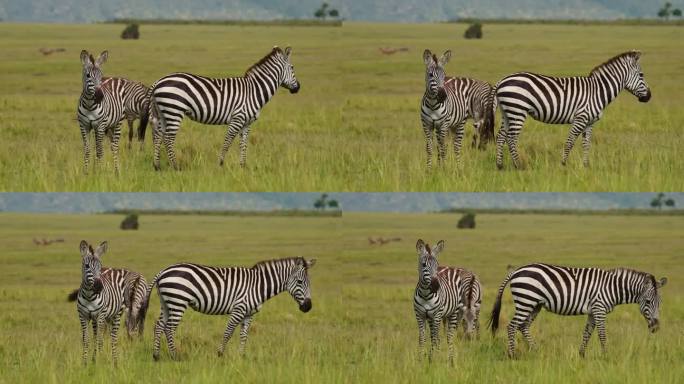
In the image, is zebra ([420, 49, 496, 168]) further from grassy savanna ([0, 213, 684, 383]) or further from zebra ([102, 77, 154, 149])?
zebra ([102, 77, 154, 149])

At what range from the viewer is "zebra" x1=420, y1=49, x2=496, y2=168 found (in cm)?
1471

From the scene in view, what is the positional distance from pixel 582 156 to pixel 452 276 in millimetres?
2819

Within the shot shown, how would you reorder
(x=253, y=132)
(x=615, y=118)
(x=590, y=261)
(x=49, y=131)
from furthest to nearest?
1. (x=590, y=261)
2. (x=615, y=118)
3. (x=49, y=131)
4. (x=253, y=132)

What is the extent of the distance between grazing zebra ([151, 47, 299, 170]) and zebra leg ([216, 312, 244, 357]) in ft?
7.14

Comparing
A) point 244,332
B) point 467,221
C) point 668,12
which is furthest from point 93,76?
point 668,12

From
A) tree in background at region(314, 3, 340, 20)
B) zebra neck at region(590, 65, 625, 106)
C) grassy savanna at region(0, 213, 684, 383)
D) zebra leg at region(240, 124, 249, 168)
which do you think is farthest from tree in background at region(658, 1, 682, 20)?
zebra leg at region(240, 124, 249, 168)

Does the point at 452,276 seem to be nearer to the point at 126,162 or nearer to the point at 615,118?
the point at 126,162

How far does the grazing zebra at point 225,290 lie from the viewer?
1505 cm

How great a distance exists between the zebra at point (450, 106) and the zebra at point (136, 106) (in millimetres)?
4263

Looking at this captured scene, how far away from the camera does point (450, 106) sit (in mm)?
15375

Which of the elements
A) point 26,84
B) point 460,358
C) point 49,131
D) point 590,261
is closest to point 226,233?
point 26,84

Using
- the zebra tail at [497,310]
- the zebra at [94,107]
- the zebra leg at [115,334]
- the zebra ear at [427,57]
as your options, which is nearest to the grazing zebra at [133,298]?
the zebra leg at [115,334]

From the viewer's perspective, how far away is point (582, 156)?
650 inches

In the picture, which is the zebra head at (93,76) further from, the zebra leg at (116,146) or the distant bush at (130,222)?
the distant bush at (130,222)
